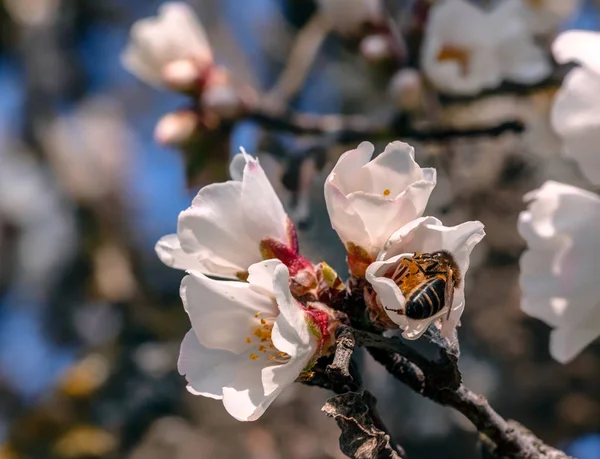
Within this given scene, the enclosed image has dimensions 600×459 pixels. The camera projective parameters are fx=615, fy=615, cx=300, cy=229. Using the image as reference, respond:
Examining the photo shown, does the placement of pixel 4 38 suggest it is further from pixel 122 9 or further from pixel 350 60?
pixel 350 60

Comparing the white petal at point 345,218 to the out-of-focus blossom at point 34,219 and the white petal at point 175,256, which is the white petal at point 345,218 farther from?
the out-of-focus blossom at point 34,219

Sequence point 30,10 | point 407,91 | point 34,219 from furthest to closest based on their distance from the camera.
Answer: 1. point 34,219
2. point 30,10
3. point 407,91

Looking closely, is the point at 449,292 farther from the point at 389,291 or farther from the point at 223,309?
the point at 223,309

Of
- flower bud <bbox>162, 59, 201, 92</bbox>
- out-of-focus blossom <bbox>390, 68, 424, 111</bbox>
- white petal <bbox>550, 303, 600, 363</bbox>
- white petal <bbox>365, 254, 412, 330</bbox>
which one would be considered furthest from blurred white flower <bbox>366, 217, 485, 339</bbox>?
flower bud <bbox>162, 59, 201, 92</bbox>

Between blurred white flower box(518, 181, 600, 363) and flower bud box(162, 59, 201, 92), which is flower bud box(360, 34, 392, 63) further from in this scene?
blurred white flower box(518, 181, 600, 363)

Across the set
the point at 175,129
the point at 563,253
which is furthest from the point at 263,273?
the point at 175,129

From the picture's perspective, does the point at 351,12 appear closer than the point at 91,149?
Yes
